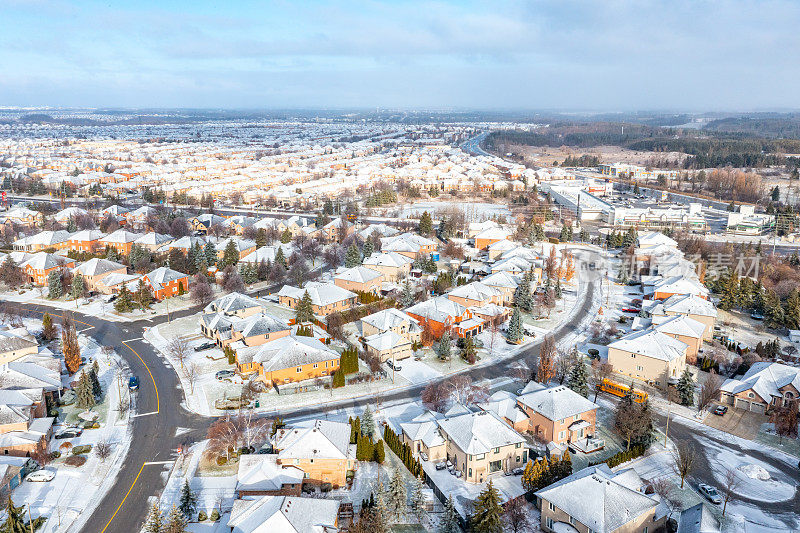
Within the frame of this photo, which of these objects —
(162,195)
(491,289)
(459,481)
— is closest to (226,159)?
→ (162,195)

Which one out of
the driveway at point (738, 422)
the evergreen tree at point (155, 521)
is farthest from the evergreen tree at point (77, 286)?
the driveway at point (738, 422)

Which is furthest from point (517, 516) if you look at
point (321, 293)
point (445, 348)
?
point (321, 293)

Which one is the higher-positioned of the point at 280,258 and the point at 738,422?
the point at 280,258

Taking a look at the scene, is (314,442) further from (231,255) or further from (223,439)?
(231,255)

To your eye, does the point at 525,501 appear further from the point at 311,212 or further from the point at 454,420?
the point at 311,212

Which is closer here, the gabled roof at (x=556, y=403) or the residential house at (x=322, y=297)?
the gabled roof at (x=556, y=403)

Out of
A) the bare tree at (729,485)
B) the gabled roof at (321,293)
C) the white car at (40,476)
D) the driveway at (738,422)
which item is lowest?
the driveway at (738,422)

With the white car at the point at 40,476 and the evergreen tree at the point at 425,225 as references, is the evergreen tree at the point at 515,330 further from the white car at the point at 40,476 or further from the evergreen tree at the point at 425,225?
the evergreen tree at the point at 425,225
